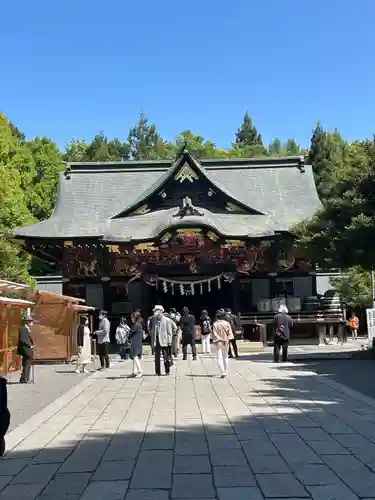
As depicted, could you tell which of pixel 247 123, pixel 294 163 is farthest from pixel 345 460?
pixel 247 123

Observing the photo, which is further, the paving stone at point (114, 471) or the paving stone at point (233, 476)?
the paving stone at point (114, 471)

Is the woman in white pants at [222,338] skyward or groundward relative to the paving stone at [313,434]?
skyward

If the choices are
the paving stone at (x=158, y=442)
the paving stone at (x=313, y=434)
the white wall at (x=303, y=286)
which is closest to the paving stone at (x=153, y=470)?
the paving stone at (x=158, y=442)

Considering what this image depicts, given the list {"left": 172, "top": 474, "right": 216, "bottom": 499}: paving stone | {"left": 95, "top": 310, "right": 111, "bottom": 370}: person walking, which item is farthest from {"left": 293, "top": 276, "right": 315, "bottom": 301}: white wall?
{"left": 172, "top": 474, "right": 216, "bottom": 499}: paving stone

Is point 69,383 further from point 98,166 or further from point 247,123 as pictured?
point 247,123

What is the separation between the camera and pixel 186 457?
622 cm

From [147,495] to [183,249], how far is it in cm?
2286

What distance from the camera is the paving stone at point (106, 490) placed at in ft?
16.2

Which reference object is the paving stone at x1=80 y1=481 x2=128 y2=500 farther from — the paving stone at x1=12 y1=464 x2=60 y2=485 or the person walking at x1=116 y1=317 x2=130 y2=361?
the person walking at x1=116 y1=317 x2=130 y2=361

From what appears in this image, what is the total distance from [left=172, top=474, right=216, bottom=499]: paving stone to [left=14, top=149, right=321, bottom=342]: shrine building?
21028 millimetres

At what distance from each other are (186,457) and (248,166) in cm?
2956

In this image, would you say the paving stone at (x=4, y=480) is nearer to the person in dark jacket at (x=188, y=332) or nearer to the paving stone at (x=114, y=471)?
the paving stone at (x=114, y=471)

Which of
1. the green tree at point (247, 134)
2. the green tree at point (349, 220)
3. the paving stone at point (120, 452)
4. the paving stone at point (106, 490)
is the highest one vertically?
the green tree at point (247, 134)

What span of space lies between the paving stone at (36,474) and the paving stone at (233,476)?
61.0 inches
